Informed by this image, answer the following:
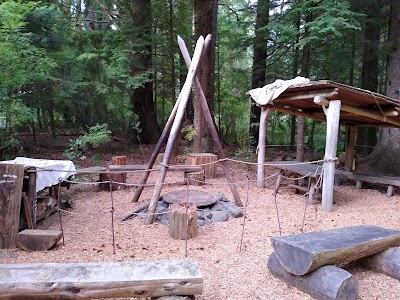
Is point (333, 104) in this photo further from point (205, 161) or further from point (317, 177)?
point (205, 161)

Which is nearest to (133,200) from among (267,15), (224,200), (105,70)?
(224,200)

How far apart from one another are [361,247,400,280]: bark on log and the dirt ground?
3.3 inches

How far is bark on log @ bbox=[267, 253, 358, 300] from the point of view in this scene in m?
2.93

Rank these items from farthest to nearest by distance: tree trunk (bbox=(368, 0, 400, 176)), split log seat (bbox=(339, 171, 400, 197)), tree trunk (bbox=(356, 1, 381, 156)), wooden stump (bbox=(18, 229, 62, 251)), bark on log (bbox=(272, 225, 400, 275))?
tree trunk (bbox=(356, 1, 381, 156)) → tree trunk (bbox=(368, 0, 400, 176)) → split log seat (bbox=(339, 171, 400, 197)) → wooden stump (bbox=(18, 229, 62, 251)) → bark on log (bbox=(272, 225, 400, 275))

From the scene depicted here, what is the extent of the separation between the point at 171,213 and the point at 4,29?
6.46m

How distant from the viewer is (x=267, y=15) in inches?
535

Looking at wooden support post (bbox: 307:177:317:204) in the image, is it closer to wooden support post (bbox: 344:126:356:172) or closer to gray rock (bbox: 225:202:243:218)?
gray rock (bbox: 225:202:243:218)

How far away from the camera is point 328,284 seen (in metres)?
2.99

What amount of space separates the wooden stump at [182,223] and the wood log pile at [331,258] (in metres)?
1.52

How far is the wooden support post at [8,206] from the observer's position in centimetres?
434

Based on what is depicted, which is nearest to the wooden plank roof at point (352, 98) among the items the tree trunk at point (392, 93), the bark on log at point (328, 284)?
the tree trunk at point (392, 93)

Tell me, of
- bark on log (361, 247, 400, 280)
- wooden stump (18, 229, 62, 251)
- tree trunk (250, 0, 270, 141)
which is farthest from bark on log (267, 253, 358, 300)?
tree trunk (250, 0, 270, 141)

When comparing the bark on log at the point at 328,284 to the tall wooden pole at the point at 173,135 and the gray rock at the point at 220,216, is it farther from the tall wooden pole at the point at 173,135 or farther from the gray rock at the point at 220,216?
the tall wooden pole at the point at 173,135

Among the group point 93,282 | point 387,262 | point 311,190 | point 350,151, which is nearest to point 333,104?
point 311,190
